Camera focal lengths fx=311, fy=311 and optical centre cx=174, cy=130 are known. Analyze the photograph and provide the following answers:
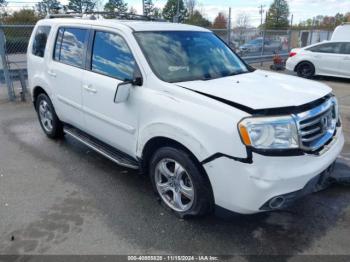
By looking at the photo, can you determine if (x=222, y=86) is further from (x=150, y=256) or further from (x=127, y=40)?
(x=150, y=256)

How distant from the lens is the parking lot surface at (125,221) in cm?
279

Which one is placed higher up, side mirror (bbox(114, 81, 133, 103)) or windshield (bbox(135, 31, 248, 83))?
windshield (bbox(135, 31, 248, 83))

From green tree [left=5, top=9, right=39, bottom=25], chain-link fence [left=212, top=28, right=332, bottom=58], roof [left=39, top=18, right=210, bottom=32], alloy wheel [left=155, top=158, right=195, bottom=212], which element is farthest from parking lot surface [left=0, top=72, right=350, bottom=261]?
green tree [left=5, top=9, right=39, bottom=25]

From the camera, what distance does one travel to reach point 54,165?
4.46 meters

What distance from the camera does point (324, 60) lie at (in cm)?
1122

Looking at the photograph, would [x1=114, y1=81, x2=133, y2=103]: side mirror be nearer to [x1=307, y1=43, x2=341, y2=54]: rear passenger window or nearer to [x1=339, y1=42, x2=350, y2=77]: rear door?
[x1=339, y1=42, x2=350, y2=77]: rear door

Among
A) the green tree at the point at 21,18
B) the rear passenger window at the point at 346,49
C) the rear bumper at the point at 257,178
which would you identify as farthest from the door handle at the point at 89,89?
the green tree at the point at 21,18

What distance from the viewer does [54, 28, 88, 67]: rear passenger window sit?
4.07 metres

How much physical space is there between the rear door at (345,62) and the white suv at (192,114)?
8.43 m

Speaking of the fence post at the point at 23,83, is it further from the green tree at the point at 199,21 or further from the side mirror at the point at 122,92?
the green tree at the point at 199,21

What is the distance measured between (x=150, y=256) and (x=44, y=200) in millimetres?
1571

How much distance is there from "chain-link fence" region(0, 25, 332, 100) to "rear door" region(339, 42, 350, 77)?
13.8 ft

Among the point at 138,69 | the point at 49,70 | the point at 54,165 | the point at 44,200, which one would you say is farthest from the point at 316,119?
the point at 49,70

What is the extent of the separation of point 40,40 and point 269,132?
4.18 meters
